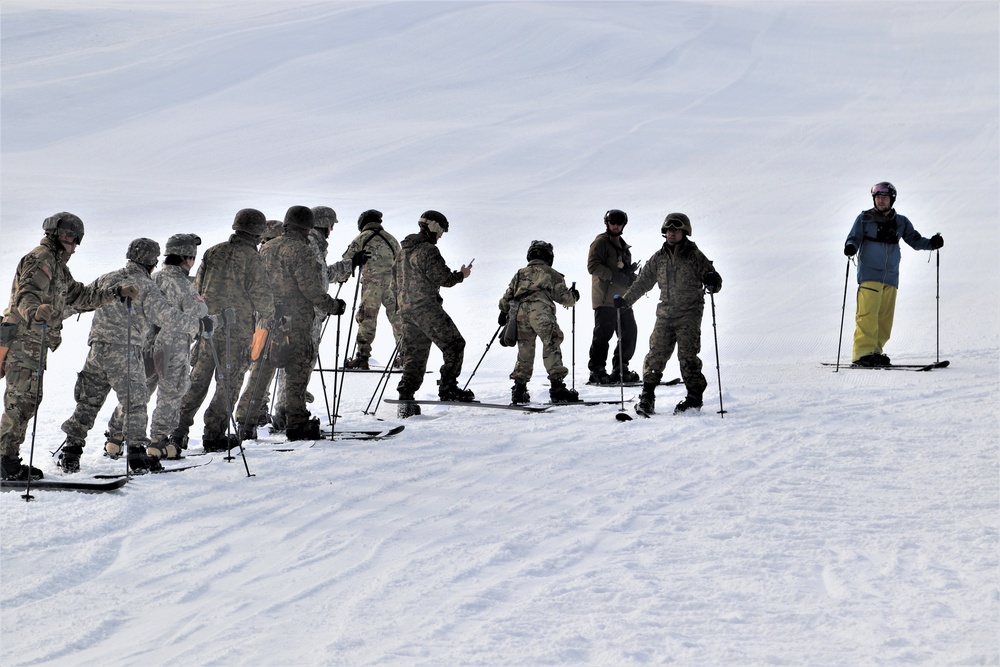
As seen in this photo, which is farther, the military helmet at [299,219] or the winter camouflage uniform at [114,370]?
the military helmet at [299,219]

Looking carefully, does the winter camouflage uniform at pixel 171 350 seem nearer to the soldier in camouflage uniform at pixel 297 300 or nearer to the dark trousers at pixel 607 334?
the soldier in camouflage uniform at pixel 297 300

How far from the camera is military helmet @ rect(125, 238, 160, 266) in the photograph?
7621mm

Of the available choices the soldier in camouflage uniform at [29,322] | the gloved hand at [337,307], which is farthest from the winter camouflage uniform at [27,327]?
the gloved hand at [337,307]

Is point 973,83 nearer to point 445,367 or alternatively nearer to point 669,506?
point 445,367

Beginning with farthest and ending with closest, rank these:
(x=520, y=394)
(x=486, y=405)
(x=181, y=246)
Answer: (x=520, y=394), (x=486, y=405), (x=181, y=246)

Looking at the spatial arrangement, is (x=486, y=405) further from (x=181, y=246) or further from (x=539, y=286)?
(x=181, y=246)

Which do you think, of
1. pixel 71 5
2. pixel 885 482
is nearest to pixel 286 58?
pixel 71 5

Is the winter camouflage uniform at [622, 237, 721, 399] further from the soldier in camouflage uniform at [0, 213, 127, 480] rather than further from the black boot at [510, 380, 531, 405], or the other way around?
the soldier in camouflage uniform at [0, 213, 127, 480]

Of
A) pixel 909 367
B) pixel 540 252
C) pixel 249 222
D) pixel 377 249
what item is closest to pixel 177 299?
pixel 249 222

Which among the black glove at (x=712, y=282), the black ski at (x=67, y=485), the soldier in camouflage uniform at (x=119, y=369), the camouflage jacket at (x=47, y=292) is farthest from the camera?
the black glove at (x=712, y=282)

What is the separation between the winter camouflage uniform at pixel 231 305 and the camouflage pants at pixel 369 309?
12.9 feet

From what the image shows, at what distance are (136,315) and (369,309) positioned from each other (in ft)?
17.2

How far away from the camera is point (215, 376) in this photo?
28.0ft

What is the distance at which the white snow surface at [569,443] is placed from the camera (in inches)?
189
